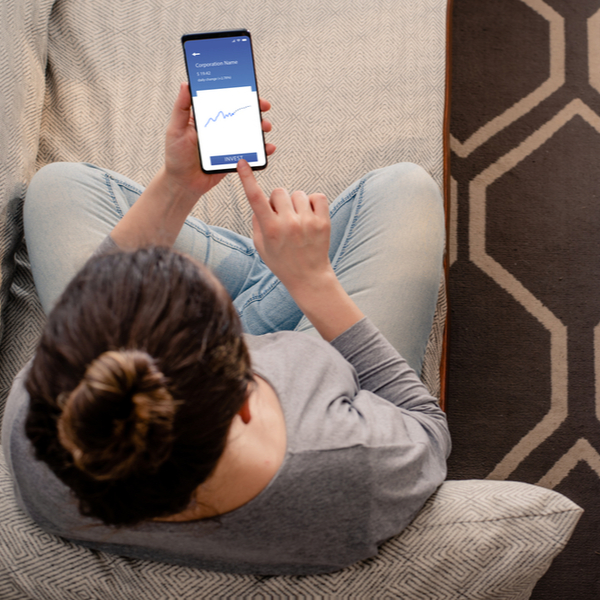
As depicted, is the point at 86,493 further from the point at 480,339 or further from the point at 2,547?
the point at 480,339

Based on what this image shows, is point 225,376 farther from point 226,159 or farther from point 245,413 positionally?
point 226,159

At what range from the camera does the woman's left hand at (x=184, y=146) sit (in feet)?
2.56

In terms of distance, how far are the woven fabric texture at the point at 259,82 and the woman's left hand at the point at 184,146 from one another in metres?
0.24

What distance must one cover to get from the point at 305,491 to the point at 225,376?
7.3 inches

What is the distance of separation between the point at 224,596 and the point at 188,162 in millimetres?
612

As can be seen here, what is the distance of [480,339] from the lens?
4.44ft

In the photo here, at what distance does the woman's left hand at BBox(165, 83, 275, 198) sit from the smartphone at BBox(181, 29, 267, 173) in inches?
0.6

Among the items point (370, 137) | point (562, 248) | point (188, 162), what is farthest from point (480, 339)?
point (188, 162)

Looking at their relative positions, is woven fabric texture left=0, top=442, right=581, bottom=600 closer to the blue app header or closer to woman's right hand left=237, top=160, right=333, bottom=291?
woman's right hand left=237, top=160, right=333, bottom=291

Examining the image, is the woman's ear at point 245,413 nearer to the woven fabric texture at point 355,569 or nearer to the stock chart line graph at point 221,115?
the woven fabric texture at point 355,569

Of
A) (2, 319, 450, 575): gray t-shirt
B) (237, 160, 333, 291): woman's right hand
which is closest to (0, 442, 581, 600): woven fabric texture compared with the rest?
(2, 319, 450, 575): gray t-shirt

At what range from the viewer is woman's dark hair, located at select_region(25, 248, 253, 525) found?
0.41 m

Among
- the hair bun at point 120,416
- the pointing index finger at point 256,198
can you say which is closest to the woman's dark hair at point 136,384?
the hair bun at point 120,416

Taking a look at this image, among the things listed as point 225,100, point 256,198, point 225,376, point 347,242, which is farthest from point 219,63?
point 225,376
